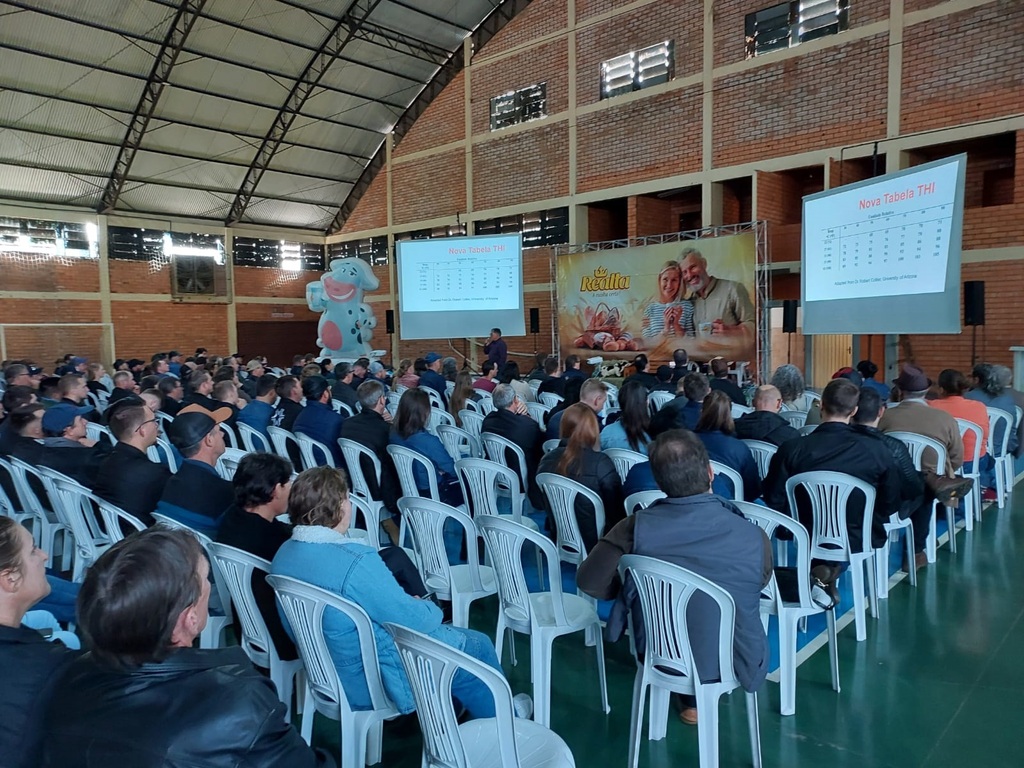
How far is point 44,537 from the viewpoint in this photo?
4.10 meters

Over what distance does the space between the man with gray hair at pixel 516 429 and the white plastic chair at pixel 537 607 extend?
186 centimetres

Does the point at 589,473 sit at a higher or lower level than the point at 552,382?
lower

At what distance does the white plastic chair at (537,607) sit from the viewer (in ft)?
7.86

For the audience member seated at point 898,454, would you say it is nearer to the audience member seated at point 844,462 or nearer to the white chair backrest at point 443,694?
the audience member seated at point 844,462

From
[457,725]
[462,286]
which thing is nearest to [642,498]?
[457,725]

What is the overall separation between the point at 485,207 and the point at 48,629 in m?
13.8

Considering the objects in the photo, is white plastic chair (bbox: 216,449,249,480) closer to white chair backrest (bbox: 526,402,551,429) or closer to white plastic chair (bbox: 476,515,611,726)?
white plastic chair (bbox: 476,515,611,726)

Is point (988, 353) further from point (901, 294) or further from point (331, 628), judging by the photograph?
point (331, 628)

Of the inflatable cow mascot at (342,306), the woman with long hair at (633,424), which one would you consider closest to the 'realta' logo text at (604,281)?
→ the inflatable cow mascot at (342,306)

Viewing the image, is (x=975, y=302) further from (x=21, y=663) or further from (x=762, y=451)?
(x=21, y=663)

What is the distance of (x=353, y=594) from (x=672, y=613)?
956mm

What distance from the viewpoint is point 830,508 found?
3.02 m

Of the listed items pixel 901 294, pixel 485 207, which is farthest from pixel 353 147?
pixel 901 294

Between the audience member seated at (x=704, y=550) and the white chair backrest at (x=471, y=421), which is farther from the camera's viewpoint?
the white chair backrest at (x=471, y=421)
